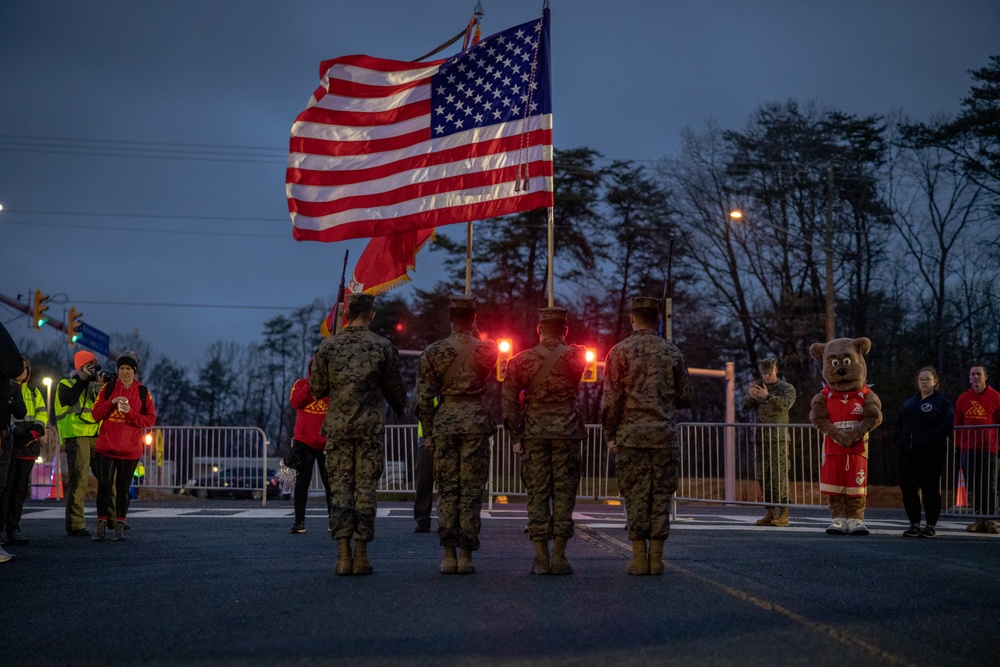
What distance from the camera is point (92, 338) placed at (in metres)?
34.5

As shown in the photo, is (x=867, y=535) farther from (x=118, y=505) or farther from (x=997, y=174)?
(x=997, y=174)

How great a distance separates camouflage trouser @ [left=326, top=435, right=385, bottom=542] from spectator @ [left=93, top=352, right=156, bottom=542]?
3.67 m

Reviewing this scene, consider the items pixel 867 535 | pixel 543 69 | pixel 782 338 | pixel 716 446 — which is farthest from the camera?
pixel 782 338

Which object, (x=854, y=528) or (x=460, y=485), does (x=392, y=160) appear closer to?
(x=460, y=485)

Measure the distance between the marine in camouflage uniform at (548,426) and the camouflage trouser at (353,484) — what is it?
1.08m

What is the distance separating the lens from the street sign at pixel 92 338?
112 ft

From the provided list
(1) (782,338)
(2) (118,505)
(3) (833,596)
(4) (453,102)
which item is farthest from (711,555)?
(1) (782,338)

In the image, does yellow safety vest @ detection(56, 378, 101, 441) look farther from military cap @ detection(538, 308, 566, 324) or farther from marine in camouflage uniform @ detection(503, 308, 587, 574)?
military cap @ detection(538, 308, 566, 324)

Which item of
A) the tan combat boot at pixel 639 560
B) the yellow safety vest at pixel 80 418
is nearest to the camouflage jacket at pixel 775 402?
the tan combat boot at pixel 639 560

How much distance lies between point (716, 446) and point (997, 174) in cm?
2860

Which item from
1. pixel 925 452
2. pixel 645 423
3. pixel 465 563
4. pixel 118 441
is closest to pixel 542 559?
pixel 465 563

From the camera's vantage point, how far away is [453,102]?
14031 mm

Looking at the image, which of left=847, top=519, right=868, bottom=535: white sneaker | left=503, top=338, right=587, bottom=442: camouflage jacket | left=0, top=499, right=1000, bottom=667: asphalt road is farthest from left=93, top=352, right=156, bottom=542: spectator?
left=847, top=519, right=868, bottom=535: white sneaker

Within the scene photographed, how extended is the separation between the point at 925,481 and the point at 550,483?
618cm
